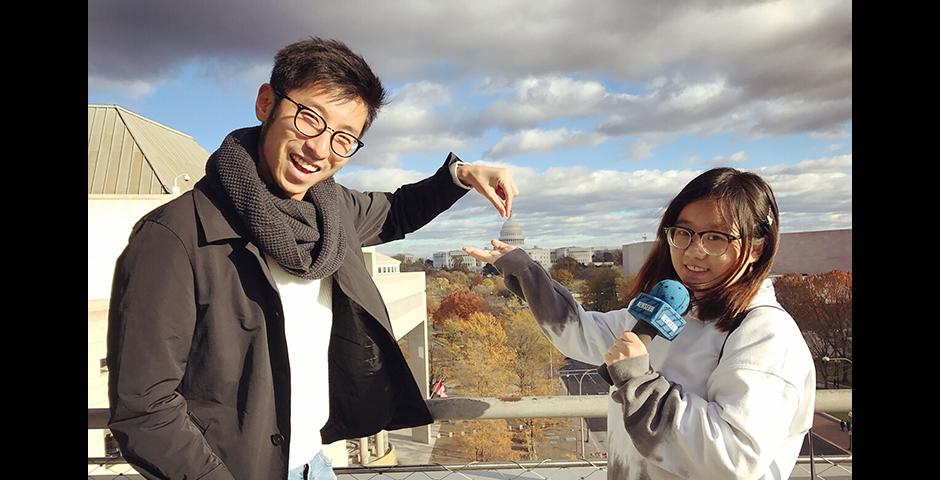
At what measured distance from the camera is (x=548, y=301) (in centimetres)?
155

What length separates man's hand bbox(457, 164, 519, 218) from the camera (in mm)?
1505

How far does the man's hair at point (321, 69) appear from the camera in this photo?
125 centimetres

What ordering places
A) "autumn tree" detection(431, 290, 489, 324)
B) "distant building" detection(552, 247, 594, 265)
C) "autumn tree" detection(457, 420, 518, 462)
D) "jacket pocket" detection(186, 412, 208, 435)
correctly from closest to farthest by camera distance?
"jacket pocket" detection(186, 412, 208, 435) < "distant building" detection(552, 247, 594, 265) < "autumn tree" detection(431, 290, 489, 324) < "autumn tree" detection(457, 420, 518, 462)

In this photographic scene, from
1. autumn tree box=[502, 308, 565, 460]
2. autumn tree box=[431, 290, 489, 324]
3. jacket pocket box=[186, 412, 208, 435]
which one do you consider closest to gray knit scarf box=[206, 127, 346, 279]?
jacket pocket box=[186, 412, 208, 435]

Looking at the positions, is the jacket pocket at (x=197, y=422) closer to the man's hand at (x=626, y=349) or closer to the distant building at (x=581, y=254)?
the man's hand at (x=626, y=349)

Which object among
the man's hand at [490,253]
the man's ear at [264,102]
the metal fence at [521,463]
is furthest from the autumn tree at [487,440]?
the man's ear at [264,102]

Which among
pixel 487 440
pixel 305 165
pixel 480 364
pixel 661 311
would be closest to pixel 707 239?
pixel 661 311

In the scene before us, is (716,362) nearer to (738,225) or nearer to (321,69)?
(738,225)

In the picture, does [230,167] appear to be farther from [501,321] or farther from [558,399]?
[501,321]

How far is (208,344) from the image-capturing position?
1177mm

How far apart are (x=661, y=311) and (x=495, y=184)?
23.2 inches

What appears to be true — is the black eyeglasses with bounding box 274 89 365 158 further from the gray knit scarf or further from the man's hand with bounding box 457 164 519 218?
the man's hand with bounding box 457 164 519 218
